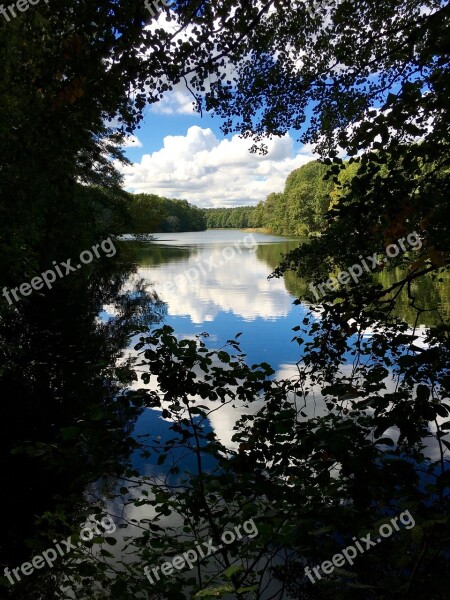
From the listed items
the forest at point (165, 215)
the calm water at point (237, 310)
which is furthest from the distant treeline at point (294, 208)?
the forest at point (165, 215)

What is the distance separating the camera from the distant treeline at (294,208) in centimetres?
5526

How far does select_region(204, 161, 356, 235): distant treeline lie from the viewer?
181 ft

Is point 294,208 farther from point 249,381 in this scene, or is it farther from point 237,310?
point 249,381

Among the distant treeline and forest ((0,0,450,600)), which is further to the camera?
the distant treeline

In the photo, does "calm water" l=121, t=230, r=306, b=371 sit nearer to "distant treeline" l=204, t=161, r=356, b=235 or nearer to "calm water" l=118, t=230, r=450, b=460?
"calm water" l=118, t=230, r=450, b=460

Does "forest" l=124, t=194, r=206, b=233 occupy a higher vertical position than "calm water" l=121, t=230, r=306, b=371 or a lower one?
higher

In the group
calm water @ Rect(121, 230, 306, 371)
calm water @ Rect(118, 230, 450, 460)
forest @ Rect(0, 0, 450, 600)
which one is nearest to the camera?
forest @ Rect(0, 0, 450, 600)

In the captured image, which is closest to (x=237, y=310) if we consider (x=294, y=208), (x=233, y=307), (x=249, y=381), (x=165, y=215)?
(x=233, y=307)

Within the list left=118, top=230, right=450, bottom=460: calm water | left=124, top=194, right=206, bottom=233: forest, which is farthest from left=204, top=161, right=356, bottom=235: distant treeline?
left=124, top=194, right=206, bottom=233: forest

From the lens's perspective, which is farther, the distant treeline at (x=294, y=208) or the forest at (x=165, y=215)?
the distant treeline at (x=294, y=208)

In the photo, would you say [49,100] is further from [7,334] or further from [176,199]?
[176,199]

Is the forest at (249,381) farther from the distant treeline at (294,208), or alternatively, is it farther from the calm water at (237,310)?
the distant treeline at (294,208)

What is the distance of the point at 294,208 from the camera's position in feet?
261

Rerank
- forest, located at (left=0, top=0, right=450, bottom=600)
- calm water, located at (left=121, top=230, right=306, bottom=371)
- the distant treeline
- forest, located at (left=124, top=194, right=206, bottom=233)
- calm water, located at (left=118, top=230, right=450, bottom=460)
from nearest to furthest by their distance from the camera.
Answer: forest, located at (left=0, top=0, right=450, bottom=600) → calm water, located at (left=118, top=230, right=450, bottom=460) → calm water, located at (left=121, top=230, right=306, bottom=371) → forest, located at (left=124, top=194, right=206, bottom=233) → the distant treeline
